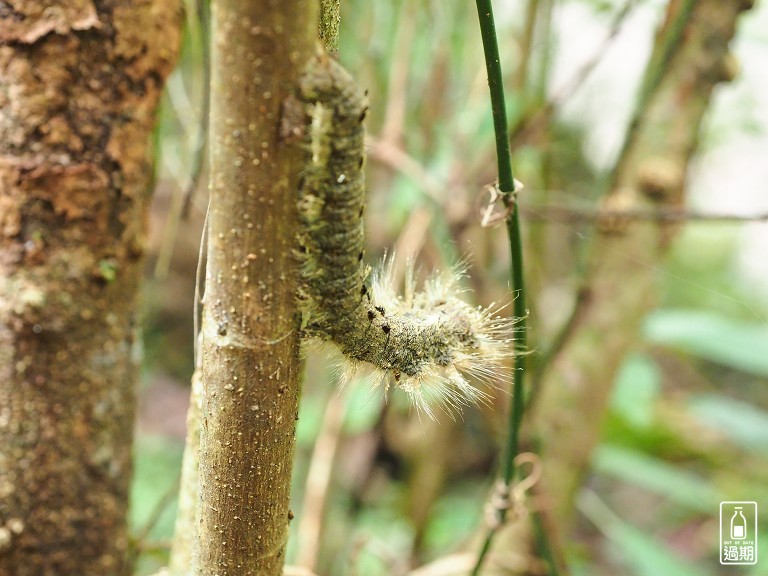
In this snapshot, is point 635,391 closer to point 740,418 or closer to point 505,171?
point 740,418

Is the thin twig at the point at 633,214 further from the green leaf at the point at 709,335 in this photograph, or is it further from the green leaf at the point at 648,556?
the green leaf at the point at 648,556

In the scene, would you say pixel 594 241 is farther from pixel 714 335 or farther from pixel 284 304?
pixel 284 304

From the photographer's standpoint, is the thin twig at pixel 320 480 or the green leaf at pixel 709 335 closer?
the thin twig at pixel 320 480

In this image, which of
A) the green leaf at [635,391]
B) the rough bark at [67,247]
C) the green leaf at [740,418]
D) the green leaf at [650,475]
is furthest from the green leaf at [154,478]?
the green leaf at [740,418]

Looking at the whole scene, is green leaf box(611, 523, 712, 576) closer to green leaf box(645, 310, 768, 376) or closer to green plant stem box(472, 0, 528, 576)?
green leaf box(645, 310, 768, 376)

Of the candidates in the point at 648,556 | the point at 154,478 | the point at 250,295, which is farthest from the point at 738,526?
the point at 154,478
